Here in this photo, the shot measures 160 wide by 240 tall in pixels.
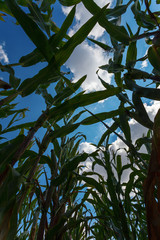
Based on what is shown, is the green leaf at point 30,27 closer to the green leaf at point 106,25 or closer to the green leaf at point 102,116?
the green leaf at point 106,25

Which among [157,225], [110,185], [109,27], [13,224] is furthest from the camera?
[110,185]

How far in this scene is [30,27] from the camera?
39 centimetres

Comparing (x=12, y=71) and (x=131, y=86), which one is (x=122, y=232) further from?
(x=12, y=71)

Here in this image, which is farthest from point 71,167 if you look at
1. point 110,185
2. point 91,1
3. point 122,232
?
point 91,1

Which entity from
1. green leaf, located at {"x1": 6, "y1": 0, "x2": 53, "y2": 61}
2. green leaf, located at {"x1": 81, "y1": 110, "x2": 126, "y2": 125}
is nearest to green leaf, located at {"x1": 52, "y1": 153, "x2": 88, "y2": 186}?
green leaf, located at {"x1": 81, "y1": 110, "x2": 126, "y2": 125}

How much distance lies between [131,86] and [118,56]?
0.16 meters

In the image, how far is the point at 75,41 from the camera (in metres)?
0.44

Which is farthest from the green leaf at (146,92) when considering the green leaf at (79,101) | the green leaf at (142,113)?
the green leaf at (79,101)

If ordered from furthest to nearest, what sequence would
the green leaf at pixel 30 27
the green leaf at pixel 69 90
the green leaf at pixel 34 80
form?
the green leaf at pixel 69 90 < the green leaf at pixel 34 80 < the green leaf at pixel 30 27

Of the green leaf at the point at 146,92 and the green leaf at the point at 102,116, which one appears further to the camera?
the green leaf at the point at 102,116

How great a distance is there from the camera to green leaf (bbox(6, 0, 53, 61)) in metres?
0.38

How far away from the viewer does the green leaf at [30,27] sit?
38 centimetres

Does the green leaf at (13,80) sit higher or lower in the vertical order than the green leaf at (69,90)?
lower

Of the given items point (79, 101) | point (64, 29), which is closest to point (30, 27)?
point (64, 29)
